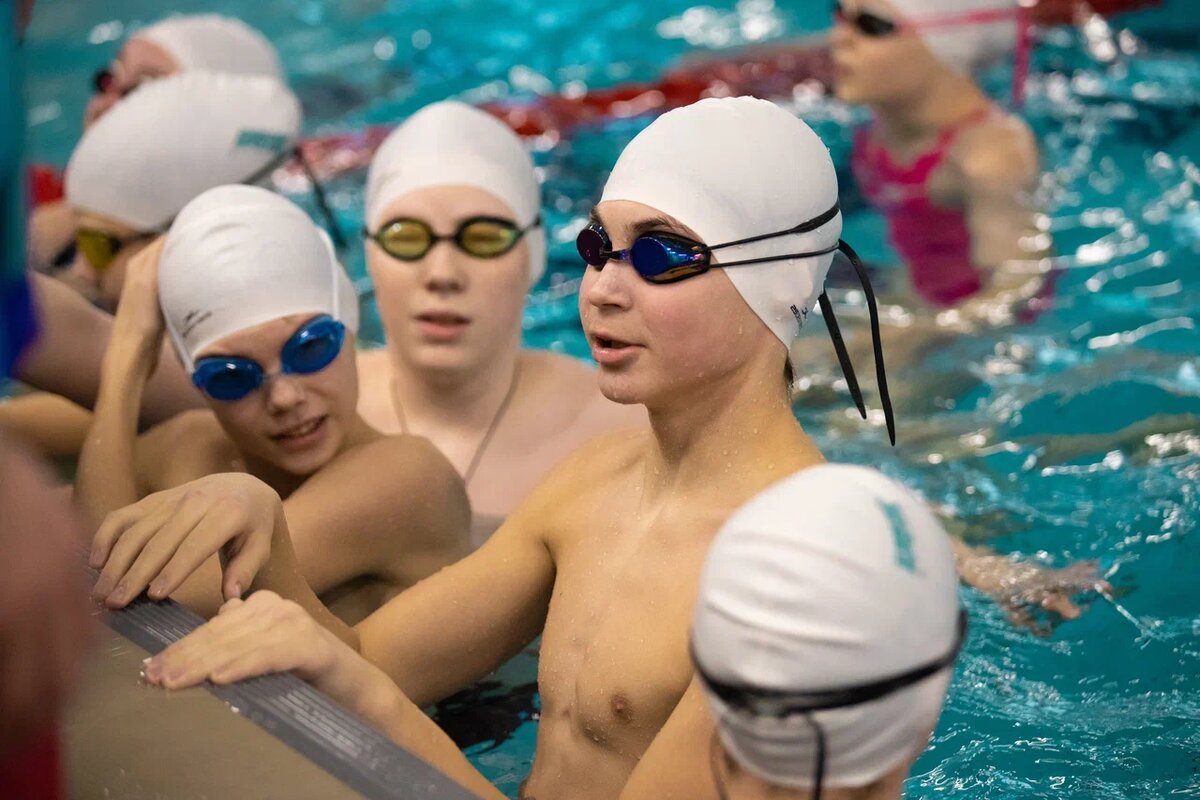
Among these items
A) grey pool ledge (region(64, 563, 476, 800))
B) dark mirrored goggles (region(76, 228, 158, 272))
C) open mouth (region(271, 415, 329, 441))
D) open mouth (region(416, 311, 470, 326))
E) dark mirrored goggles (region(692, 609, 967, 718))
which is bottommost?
dark mirrored goggles (region(76, 228, 158, 272))

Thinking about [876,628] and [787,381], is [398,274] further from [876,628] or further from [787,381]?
[876,628]

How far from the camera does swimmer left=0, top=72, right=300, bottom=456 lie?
169 inches

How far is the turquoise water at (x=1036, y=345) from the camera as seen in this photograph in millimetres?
3479

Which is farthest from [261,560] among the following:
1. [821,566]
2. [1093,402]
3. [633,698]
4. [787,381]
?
[1093,402]

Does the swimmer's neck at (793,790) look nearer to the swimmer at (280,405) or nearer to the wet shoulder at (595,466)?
the wet shoulder at (595,466)

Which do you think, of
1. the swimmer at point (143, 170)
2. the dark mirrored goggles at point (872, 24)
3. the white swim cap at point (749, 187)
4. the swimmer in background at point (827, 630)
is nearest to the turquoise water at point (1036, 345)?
the dark mirrored goggles at point (872, 24)

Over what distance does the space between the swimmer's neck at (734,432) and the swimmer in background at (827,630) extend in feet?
1.63

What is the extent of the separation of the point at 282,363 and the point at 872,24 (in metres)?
3.42

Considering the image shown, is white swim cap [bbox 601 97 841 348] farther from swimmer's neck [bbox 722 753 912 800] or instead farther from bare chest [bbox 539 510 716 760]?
swimmer's neck [bbox 722 753 912 800]

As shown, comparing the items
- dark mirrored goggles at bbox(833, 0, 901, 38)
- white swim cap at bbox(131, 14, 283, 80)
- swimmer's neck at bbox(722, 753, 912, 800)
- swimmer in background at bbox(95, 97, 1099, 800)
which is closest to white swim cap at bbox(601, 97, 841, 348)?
swimmer in background at bbox(95, 97, 1099, 800)

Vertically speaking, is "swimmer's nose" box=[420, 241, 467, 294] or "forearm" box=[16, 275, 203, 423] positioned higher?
"swimmer's nose" box=[420, 241, 467, 294]

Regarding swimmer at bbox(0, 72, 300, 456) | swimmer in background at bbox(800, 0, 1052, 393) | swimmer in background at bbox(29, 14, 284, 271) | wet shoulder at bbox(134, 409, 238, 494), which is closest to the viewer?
wet shoulder at bbox(134, 409, 238, 494)

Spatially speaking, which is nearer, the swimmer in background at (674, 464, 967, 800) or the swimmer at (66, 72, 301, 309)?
the swimmer in background at (674, 464, 967, 800)

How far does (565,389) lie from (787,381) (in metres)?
1.68
